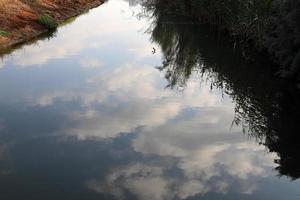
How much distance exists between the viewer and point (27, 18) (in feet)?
117

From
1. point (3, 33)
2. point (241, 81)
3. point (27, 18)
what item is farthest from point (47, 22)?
point (241, 81)

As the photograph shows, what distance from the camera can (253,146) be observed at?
17.3m

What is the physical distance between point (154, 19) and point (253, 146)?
2828 centimetres

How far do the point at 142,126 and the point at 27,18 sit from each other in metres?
19.9

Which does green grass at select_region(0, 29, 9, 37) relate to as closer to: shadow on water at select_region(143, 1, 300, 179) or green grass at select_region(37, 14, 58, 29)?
green grass at select_region(37, 14, 58, 29)

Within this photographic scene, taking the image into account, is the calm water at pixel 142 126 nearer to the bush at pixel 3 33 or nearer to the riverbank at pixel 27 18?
the riverbank at pixel 27 18

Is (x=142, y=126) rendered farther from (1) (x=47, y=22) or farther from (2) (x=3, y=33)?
(1) (x=47, y=22)

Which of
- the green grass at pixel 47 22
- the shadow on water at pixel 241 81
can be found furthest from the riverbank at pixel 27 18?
the shadow on water at pixel 241 81

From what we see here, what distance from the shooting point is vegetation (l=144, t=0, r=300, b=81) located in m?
22.7

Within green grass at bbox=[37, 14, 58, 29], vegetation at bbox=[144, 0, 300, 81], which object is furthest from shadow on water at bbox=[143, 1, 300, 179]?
green grass at bbox=[37, 14, 58, 29]

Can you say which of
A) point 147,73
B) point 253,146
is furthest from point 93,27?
point 253,146

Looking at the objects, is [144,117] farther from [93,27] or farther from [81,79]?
[93,27]

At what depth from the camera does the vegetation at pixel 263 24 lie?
22.7 metres

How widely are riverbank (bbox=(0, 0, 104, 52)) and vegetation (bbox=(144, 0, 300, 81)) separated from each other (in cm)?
1163
